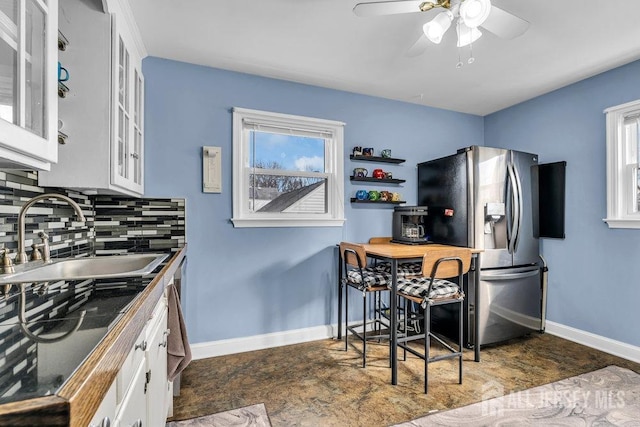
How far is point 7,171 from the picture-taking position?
1.33 m

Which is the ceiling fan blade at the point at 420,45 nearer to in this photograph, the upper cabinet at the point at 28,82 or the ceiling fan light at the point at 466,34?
the ceiling fan light at the point at 466,34

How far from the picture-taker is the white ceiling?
196 centimetres

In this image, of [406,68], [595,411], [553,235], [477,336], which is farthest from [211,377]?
[553,235]

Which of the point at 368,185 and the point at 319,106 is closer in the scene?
the point at 319,106

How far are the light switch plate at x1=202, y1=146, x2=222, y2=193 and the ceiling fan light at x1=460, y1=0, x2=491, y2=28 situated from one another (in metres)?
1.96

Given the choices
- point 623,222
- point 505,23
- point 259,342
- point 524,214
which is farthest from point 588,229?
point 259,342

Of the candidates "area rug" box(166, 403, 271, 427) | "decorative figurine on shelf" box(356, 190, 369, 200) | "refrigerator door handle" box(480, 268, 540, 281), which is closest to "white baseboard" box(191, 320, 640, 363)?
"refrigerator door handle" box(480, 268, 540, 281)

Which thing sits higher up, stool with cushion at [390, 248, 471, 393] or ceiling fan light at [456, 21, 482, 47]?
ceiling fan light at [456, 21, 482, 47]

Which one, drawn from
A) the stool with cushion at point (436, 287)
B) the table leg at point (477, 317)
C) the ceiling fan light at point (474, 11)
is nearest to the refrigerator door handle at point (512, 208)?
the table leg at point (477, 317)

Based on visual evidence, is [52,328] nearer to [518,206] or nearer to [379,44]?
[379,44]

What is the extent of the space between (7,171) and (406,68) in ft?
8.79

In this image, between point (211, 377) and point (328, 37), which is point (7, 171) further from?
point (328, 37)

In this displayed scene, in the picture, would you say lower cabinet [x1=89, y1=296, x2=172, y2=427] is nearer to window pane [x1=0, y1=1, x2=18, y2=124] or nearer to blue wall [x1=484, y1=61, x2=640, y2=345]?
window pane [x1=0, y1=1, x2=18, y2=124]

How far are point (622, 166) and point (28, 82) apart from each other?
3.81 m
